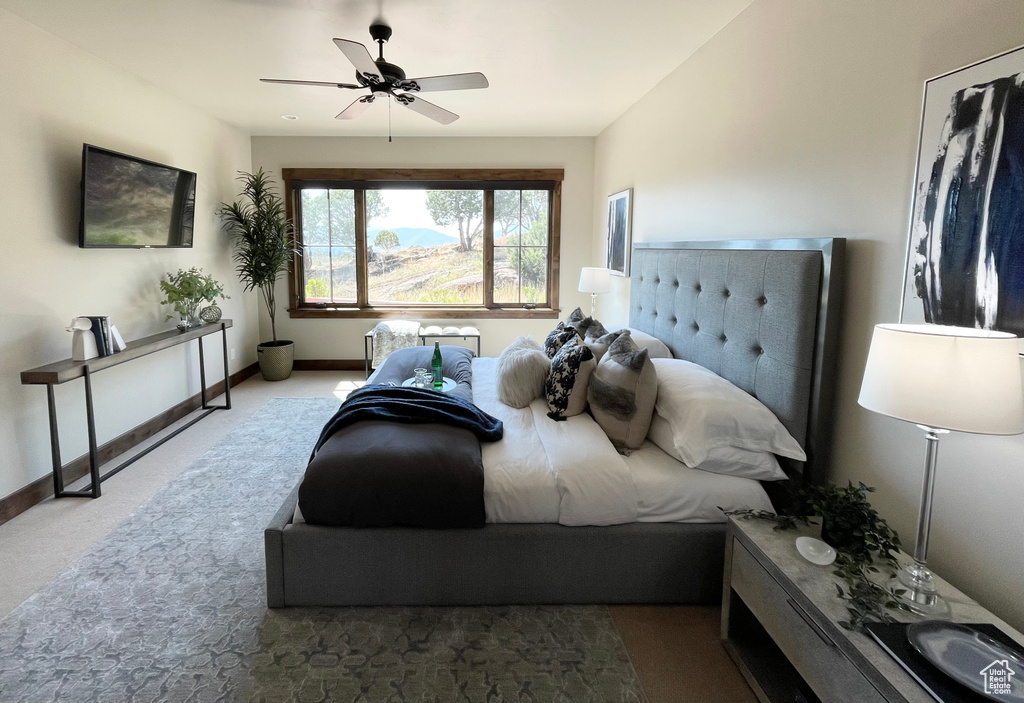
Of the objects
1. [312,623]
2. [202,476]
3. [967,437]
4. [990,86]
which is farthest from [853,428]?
[202,476]

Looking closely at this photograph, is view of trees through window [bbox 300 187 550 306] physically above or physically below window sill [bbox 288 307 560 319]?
above

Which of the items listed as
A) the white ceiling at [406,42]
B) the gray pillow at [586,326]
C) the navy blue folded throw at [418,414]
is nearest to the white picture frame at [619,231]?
the white ceiling at [406,42]

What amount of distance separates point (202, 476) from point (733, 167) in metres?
3.54

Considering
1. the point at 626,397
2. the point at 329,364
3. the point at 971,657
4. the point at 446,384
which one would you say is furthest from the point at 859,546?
the point at 329,364

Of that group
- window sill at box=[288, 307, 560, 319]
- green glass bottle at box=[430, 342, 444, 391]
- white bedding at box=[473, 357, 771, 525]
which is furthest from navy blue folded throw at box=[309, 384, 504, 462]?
window sill at box=[288, 307, 560, 319]

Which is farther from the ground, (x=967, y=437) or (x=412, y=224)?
(x=412, y=224)

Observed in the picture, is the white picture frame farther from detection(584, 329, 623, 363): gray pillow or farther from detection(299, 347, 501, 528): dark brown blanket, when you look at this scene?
detection(299, 347, 501, 528): dark brown blanket

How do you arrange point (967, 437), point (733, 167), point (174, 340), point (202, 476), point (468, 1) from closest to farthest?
point (967, 437)
point (468, 1)
point (733, 167)
point (202, 476)
point (174, 340)

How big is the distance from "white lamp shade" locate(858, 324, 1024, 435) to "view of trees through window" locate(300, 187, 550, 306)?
206 inches

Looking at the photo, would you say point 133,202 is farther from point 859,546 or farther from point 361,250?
point 859,546

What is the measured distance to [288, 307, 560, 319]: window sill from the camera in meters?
6.43

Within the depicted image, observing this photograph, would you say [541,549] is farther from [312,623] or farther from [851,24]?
[851,24]

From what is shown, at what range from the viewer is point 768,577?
1800 mm

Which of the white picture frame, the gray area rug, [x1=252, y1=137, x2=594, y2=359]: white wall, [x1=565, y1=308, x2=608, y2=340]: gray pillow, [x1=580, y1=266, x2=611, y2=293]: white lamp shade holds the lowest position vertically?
the gray area rug
